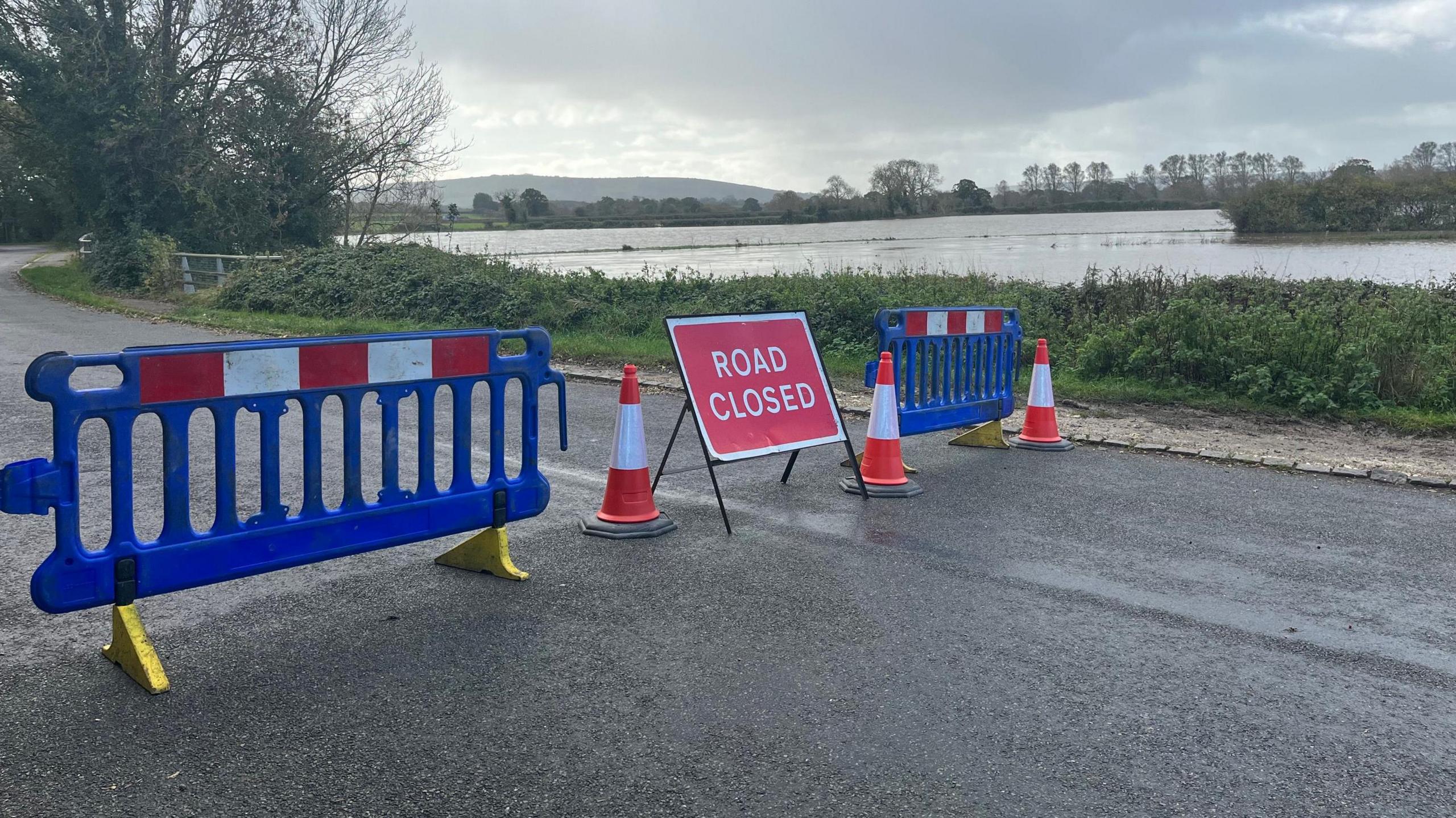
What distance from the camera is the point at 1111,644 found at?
14.5 feet

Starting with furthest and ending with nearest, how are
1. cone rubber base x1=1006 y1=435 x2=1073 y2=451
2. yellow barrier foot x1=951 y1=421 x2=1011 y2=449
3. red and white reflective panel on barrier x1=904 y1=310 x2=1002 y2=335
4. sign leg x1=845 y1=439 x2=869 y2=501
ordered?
yellow barrier foot x1=951 y1=421 x2=1011 y2=449 → cone rubber base x1=1006 y1=435 x2=1073 y2=451 → red and white reflective panel on barrier x1=904 y1=310 x2=1002 y2=335 → sign leg x1=845 y1=439 x2=869 y2=501

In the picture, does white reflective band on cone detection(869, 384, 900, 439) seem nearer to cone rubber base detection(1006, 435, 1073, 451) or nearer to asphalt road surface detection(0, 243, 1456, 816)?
asphalt road surface detection(0, 243, 1456, 816)

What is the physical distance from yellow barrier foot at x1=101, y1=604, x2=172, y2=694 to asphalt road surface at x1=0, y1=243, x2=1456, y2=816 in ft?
0.20

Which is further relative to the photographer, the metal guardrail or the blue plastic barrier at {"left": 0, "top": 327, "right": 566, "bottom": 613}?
the metal guardrail

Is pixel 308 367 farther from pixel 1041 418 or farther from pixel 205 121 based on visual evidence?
pixel 205 121

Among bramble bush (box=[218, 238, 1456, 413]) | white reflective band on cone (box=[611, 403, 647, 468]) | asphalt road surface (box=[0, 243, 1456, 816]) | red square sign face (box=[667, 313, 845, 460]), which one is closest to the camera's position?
asphalt road surface (box=[0, 243, 1456, 816])

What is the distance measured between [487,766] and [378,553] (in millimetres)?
2642

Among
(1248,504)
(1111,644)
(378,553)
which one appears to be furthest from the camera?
(1248,504)

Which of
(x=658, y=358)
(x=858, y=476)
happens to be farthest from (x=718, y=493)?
(x=658, y=358)

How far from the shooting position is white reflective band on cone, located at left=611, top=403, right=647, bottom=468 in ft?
20.5

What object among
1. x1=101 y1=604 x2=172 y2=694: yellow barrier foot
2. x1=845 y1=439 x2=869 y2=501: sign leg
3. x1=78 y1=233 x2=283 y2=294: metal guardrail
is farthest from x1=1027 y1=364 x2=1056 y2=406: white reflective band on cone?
x1=78 y1=233 x2=283 y2=294: metal guardrail

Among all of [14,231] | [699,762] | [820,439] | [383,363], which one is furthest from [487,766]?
[14,231]

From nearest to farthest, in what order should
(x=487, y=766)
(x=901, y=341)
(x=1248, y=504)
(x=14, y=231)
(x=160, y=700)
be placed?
1. (x=487, y=766)
2. (x=160, y=700)
3. (x=1248, y=504)
4. (x=901, y=341)
5. (x=14, y=231)

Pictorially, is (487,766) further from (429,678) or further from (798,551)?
(798,551)
